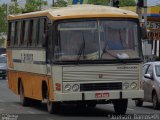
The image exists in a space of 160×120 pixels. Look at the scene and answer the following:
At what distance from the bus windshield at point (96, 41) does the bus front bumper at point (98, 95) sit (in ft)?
3.19

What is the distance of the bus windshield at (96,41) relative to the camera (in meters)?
18.8

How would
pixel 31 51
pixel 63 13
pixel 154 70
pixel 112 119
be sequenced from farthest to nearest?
1. pixel 154 70
2. pixel 31 51
3. pixel 63 13
4. pixel 112 119

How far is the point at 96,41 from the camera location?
62.0ft

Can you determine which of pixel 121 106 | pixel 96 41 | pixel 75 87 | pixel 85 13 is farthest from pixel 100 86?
pixel 85 13

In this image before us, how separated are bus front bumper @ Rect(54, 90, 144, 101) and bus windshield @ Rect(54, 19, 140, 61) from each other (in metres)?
0.97

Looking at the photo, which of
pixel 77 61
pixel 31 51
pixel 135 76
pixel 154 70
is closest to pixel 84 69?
pixel 77 61

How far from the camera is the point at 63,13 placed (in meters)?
19.2

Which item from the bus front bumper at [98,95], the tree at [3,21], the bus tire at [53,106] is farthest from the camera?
the tree at [3,21]

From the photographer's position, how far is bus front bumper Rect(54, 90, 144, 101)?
1848 cm

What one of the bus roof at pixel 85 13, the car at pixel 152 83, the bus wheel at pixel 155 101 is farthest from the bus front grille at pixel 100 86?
the bus wheel at pixel 155 101

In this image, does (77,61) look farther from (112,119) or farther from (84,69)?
(112,119)

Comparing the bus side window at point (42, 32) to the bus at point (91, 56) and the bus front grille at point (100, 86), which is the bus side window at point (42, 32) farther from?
the bus front grille at point (100, 86)

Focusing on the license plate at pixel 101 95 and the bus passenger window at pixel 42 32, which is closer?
the license plate at pixel 101 95

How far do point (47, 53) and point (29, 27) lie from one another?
2806 millimetres
